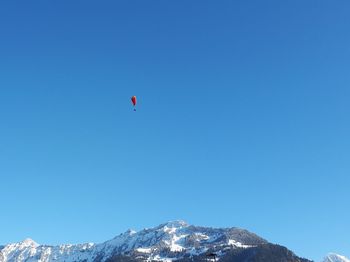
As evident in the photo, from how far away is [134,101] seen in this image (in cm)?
14062
